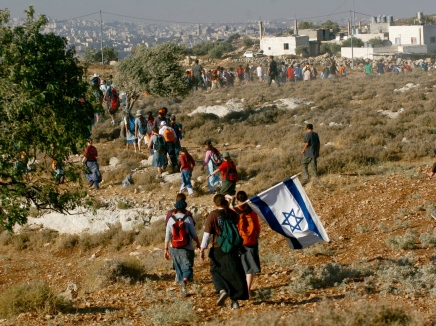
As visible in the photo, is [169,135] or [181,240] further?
[169,135]

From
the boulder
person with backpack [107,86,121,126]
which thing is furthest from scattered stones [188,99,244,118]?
the boulder

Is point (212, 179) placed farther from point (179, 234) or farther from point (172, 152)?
point (179, 234)

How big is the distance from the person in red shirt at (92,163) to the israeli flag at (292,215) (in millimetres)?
8089

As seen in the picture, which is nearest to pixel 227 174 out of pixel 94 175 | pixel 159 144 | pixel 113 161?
pixel 159 144

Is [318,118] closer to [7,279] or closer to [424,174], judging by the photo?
[424,174]

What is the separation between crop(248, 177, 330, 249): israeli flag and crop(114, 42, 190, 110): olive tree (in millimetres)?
16064

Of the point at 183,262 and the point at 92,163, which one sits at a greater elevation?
the point at 92,163

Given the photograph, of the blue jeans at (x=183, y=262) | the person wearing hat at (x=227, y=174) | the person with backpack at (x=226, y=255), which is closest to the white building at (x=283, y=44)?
the person wearing hat at (x=227, y=174)

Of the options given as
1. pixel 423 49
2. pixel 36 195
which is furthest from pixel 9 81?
pixel 423 49

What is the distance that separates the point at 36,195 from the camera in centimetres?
1088

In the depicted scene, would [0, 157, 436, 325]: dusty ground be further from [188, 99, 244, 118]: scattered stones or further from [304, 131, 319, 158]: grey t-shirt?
[188, 99, 244, 118]: scattered stones

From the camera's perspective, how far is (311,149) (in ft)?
52.8

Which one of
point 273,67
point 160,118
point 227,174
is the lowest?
point 227,174

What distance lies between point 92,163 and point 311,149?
18.0 ft
